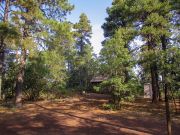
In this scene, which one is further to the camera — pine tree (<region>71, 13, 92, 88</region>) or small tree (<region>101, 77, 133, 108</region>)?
pine tree (<region>71, 13, 92, 88</region>)

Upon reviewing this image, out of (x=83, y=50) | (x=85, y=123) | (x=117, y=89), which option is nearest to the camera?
(x=85, y=123)

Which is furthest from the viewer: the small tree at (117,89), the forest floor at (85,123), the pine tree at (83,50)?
the pine tree at (83,50)

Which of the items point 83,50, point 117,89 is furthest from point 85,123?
point 83,50

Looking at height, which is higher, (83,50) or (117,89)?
(83,50)

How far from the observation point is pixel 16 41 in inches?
737

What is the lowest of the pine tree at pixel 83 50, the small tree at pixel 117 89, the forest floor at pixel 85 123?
the forest floor at pixel 85 123

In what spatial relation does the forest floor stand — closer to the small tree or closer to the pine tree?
the small tree

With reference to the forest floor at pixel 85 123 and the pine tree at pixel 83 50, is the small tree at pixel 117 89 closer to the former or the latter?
the forest floor at pixel 85 123

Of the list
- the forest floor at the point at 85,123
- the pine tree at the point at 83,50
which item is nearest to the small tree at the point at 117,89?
the forest floor at the point at 85,123

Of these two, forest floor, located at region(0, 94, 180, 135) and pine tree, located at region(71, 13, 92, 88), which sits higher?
pine tree, located at region(71, 13, 92, 88)

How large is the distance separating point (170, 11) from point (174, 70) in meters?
10.3

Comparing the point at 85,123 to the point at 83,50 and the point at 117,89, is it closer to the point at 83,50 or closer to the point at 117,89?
the point at 117,89

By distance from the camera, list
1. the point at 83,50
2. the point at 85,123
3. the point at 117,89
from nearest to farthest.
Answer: the point at 85,123, the point at 117,89, the point at 83,50

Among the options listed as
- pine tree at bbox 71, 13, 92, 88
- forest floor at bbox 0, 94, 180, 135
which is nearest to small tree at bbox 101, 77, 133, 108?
forest floor at bbox 0, 94, 180, 135
